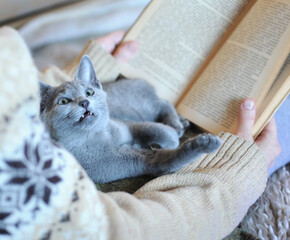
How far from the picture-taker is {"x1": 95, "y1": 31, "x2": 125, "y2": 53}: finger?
115 centimetres

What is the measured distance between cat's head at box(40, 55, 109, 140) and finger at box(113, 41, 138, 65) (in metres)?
0.37

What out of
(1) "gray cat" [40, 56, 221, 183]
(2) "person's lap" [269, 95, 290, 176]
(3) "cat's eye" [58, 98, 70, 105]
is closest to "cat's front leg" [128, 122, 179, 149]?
(1) "gray cat" [40, 56, 221, 183]

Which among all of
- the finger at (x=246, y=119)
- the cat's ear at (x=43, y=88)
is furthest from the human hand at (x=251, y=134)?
the cat's ear at (x=43, y=88)

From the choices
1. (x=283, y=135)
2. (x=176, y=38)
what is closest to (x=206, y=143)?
(x=283, y=135)

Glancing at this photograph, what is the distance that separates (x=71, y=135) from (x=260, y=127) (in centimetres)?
51

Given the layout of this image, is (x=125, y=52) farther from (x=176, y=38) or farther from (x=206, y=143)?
(x=206, y=143)

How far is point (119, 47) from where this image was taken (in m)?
1.11

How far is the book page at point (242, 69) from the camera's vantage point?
0.89 metres

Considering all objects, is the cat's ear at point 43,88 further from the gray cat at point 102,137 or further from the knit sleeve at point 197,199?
the knit sleeve at point 197,199

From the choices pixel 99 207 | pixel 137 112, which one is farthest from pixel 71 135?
pixel 137 112

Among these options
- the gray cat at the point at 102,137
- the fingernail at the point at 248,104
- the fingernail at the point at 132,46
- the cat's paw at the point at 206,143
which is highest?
the fingernail at the point at 248,104

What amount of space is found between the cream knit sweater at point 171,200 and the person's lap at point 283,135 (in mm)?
224

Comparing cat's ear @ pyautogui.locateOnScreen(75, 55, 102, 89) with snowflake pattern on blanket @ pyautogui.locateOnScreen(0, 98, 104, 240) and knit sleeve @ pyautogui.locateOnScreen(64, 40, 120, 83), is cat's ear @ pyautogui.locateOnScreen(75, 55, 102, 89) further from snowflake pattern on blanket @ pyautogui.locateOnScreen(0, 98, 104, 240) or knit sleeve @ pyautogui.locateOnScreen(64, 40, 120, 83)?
snowflake pattern on blanket @ pyautogui.locateOnScreen(0, 98, 104, 240)

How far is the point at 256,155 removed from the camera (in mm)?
752
